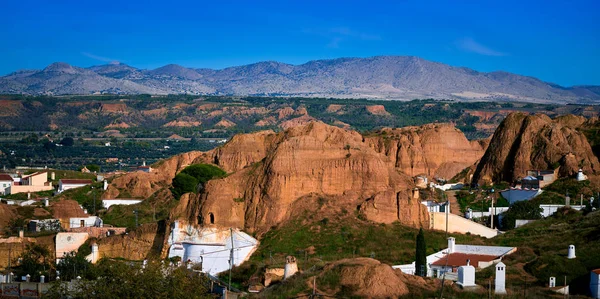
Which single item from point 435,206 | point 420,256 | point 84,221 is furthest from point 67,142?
point 420,256

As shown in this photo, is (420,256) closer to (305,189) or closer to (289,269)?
(289,269)

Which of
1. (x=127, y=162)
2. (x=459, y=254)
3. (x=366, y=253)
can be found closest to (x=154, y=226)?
(x=366, y=253)

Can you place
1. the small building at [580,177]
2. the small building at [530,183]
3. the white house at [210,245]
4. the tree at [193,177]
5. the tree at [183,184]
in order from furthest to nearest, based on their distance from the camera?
the tree at [193,177], the tree at [183,184], the small building at [530,183], the small building at [580,177], the white house at [210,245]

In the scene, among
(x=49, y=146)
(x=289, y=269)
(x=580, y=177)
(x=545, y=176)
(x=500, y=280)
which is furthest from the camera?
(x=49, y=146)

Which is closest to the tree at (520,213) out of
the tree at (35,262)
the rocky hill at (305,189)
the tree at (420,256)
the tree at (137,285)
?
the rocky hill at (305,189)

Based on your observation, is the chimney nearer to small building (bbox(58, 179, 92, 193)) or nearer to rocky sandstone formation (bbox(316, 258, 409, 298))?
rocky sandstone formation (bbox(316, 258, 409, 298))

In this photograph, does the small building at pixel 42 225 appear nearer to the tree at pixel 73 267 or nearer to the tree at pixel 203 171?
the tree at pixel 73 267

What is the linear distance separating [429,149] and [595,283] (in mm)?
51358

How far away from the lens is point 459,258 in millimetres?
48531

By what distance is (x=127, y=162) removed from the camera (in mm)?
153500

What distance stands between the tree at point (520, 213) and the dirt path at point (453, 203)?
10.7 ft

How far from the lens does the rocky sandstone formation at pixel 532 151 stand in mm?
71500

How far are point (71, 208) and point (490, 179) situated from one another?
26.9 m

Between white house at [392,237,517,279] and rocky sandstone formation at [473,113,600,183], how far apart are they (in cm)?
2180
